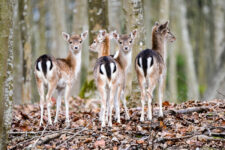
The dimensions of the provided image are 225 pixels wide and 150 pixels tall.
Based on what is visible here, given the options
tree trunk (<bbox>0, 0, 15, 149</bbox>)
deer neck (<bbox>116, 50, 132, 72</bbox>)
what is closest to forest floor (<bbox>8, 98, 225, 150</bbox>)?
tree trunk (<bbox>0, 0, 15, 149</bbox>)

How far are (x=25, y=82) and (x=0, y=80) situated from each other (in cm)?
775

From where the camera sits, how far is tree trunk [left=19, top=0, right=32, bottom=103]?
15.1 metres

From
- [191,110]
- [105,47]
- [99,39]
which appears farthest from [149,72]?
[99,39]

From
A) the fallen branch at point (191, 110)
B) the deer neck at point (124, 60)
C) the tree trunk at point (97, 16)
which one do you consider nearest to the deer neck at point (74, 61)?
the deer neck at point (124, 60)

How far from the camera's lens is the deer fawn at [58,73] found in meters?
9.79

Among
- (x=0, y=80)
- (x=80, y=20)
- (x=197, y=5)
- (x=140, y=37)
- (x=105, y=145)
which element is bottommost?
(x=105, y=145)

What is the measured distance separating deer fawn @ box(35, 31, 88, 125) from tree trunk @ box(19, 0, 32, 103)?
14.7 feet

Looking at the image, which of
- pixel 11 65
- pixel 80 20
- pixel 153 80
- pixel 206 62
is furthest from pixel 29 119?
pixel 206 62

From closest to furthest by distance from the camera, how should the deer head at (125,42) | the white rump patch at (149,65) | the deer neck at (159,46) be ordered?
the white rump patch at (149,65) → the deer head at (125,42) → the deer neck at (159,46)

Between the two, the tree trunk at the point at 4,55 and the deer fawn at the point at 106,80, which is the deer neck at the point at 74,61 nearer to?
the deer fawn at the point at 106,80

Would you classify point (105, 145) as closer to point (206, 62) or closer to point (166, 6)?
point (166, 6)

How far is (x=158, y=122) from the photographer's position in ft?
28.9

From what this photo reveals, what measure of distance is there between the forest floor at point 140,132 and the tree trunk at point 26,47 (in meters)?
5.01

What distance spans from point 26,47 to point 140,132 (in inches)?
322
